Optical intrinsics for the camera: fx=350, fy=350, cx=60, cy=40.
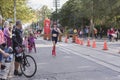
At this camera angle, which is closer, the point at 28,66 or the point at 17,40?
the point at 28,66

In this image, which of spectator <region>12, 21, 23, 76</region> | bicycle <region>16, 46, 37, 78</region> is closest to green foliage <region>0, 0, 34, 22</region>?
spectator <region>12, 21, 23, 76</region>

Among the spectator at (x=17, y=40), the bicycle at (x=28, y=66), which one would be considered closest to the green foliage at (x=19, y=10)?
the spectator at (x=17, y=40)

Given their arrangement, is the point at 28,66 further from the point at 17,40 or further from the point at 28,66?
the point at 17,40

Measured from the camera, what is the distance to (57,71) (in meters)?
12.4

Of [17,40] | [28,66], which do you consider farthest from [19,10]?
[28,66]

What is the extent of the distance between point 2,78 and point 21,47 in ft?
4.64

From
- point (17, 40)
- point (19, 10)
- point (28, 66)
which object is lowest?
point (28, 66)

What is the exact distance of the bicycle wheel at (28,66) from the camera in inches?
440

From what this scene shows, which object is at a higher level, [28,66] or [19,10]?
[19,10]

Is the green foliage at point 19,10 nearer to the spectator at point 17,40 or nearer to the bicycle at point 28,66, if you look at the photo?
the spectator at point 17,40

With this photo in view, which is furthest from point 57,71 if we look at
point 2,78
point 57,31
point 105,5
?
point 105,5

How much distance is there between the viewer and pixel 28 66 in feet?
36.8

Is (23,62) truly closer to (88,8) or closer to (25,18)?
(25,18)

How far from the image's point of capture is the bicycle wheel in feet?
36.7
